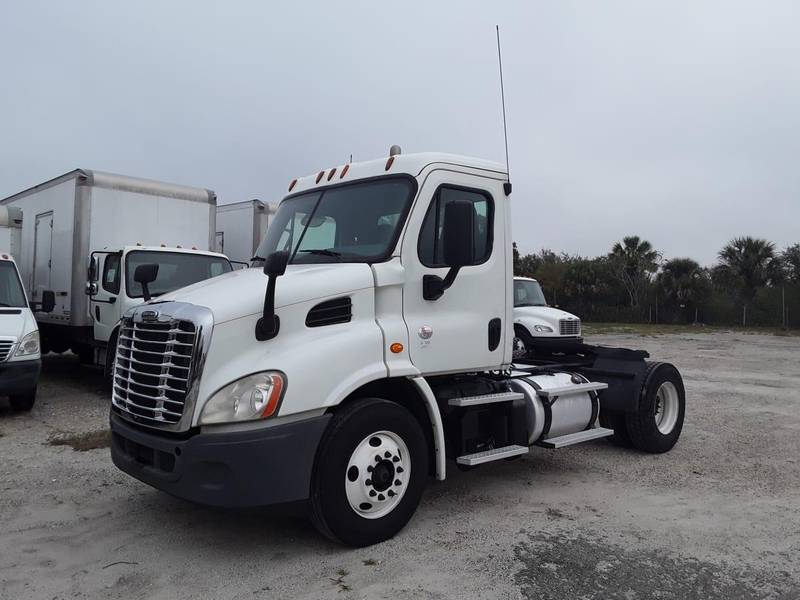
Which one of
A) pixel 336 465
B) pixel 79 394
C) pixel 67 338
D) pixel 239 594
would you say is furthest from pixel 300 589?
pixel 67 338

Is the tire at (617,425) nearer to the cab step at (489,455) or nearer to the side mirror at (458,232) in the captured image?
the cab step at (489,455)

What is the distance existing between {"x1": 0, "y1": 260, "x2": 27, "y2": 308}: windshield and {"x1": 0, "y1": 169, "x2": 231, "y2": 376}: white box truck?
3.41 ft

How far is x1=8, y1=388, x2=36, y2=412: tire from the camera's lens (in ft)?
29.3

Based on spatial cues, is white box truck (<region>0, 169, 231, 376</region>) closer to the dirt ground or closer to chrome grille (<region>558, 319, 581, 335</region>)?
the dirt ground

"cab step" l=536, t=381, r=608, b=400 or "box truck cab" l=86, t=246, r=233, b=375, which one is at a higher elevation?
"box truck cab" l=86, t=246, r=233, b=375

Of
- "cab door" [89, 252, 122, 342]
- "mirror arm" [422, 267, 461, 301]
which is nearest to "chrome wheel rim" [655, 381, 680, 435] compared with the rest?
"mirror arm" [422, 267, 461, 301]

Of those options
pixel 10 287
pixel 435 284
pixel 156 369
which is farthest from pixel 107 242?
pixel 435 284

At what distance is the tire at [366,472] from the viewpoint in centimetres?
408

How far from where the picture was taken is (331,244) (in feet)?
16.3

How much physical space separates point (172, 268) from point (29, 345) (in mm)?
2520

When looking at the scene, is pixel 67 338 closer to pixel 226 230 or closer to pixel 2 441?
pixel 226 230

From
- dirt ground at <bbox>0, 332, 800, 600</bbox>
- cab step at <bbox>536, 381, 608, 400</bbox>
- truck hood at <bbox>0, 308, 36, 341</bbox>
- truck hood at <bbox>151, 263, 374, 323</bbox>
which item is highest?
truck hood at <bbox>151, 263, 374, 323</bbox>

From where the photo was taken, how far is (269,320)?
399cm

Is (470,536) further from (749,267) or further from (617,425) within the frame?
(749,267)
